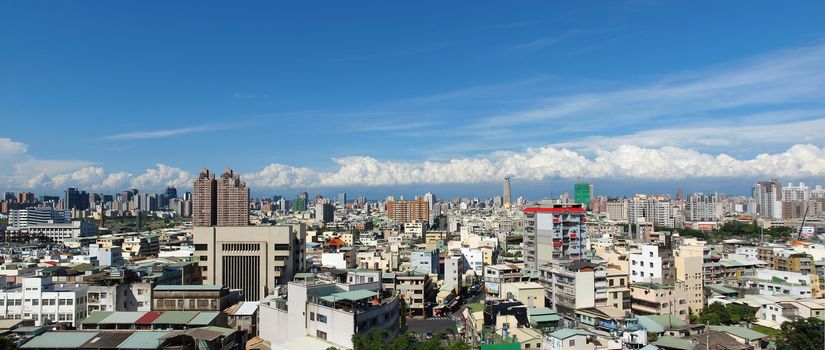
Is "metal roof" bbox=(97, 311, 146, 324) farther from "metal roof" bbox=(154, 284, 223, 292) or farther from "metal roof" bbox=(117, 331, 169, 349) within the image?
"metal roof" bbox=(154, 284, 223, 292)

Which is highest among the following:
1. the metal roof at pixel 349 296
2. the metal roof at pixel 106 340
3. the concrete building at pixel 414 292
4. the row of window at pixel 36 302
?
the metal roof at pixel 349 296

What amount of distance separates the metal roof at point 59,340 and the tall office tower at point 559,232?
67.0 ft

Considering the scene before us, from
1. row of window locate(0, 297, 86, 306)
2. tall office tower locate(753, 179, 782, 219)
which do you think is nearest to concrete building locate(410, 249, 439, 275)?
row of window locate(0, 297, 86, 306)

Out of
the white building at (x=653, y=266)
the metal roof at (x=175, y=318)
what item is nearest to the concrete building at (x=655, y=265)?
the white building at (x=653, y=266)

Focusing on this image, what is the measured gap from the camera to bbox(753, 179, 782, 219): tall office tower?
274 ft

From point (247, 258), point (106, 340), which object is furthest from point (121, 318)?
point (247, 258)

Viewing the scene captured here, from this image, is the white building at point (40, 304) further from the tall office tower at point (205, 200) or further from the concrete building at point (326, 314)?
the tall office tower at point (205, 200)

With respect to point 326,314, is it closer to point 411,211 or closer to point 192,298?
point 192,298

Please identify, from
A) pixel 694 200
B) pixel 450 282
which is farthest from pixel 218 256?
pixel 694 200

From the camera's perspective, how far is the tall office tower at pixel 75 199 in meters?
94.2

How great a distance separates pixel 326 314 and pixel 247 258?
31.3 feet

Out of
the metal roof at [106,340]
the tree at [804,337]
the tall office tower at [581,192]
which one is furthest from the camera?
the tall office tower at [581,192]

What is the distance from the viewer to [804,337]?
14711 mm

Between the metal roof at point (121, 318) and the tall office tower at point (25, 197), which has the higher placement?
the tall office tower at point (25, 197)
